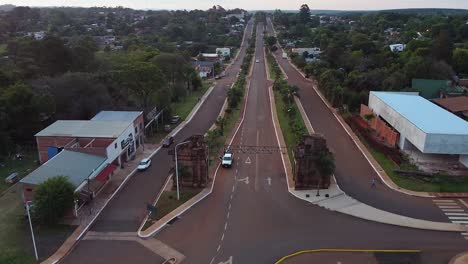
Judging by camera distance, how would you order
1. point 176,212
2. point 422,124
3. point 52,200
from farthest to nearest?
point 422,124
point 176,212
point 52,200

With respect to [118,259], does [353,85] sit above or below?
above

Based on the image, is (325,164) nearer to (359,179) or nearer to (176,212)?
(359,179)

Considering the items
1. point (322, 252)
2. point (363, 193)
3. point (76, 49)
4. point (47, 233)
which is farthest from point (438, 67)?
point (47, 233)

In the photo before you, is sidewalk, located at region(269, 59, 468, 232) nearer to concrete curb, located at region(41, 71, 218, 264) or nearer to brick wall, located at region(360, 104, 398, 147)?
brick wall, located at region(360, 104, 398, 147)

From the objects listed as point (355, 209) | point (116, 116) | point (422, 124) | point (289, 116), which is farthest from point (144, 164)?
point (422, 124)

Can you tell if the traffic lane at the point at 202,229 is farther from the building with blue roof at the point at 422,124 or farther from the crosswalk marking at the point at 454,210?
the building with blue roof at the point at 422,124

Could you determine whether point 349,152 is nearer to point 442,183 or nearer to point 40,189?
point 442,183

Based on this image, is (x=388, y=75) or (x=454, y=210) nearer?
(x=454, y=210)
